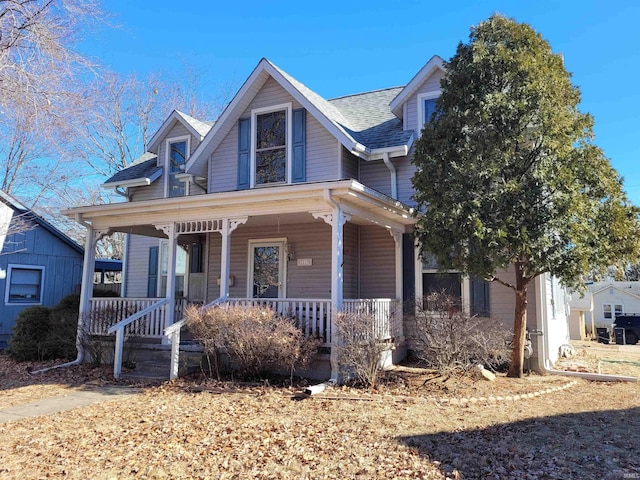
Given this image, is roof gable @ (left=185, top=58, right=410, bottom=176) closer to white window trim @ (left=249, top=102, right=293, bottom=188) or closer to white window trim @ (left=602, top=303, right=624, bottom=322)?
white window trim @ (left=249, top=102, right=293, bottom=188)

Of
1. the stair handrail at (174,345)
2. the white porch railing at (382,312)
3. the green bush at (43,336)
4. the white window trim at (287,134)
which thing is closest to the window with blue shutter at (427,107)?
the white window trim at (287,134)

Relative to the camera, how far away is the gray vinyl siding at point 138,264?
49.6 ft

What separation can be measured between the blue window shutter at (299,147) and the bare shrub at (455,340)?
4.87 metres

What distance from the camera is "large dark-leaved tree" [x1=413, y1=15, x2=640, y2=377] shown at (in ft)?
25.9

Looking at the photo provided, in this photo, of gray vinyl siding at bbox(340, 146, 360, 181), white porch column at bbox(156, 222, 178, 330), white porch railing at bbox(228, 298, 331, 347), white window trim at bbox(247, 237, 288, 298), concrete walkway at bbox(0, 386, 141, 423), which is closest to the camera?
concrete walkway at bbox(0, 386, 141, 423)

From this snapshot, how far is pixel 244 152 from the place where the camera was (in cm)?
1256

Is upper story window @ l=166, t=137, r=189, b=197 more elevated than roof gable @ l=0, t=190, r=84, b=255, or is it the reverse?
upper story window @ l=166, t=137, r=189, b=197

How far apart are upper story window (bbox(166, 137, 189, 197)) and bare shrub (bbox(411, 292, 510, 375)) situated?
8958mm

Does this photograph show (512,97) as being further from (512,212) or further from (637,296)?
(637,296)

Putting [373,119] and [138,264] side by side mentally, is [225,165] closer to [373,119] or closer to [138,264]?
[373,119]

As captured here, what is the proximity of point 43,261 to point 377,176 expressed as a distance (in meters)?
12.1

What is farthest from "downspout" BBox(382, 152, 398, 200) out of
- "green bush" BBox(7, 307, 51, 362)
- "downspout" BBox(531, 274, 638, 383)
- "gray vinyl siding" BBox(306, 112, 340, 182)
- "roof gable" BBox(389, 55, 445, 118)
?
"green bush" BBox(7, 307, 51, 362)

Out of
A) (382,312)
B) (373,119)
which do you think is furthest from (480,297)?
(373,119)

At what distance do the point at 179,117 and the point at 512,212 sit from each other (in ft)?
35.0
